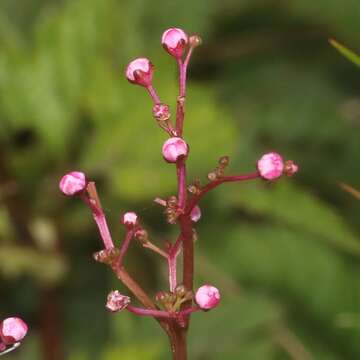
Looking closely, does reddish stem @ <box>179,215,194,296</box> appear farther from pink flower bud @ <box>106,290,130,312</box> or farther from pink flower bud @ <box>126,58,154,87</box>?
pink flower bud @ <box>126,58,154,87</box>

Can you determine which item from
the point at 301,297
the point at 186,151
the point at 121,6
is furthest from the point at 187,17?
the point at 186,151

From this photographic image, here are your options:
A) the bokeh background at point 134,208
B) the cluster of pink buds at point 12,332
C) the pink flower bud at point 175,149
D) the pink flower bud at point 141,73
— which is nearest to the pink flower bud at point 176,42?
the pink flower bud at point 141,73

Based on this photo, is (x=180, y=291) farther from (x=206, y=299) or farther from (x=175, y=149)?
(x=175, y=149)

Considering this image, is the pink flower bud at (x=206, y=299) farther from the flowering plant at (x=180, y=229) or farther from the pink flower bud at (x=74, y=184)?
the pink flower bud at (x=74, y=184)

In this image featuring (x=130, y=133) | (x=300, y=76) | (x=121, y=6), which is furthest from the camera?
(x=300, y=76)

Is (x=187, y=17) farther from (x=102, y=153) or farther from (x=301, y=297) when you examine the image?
(x=301, y=297)
